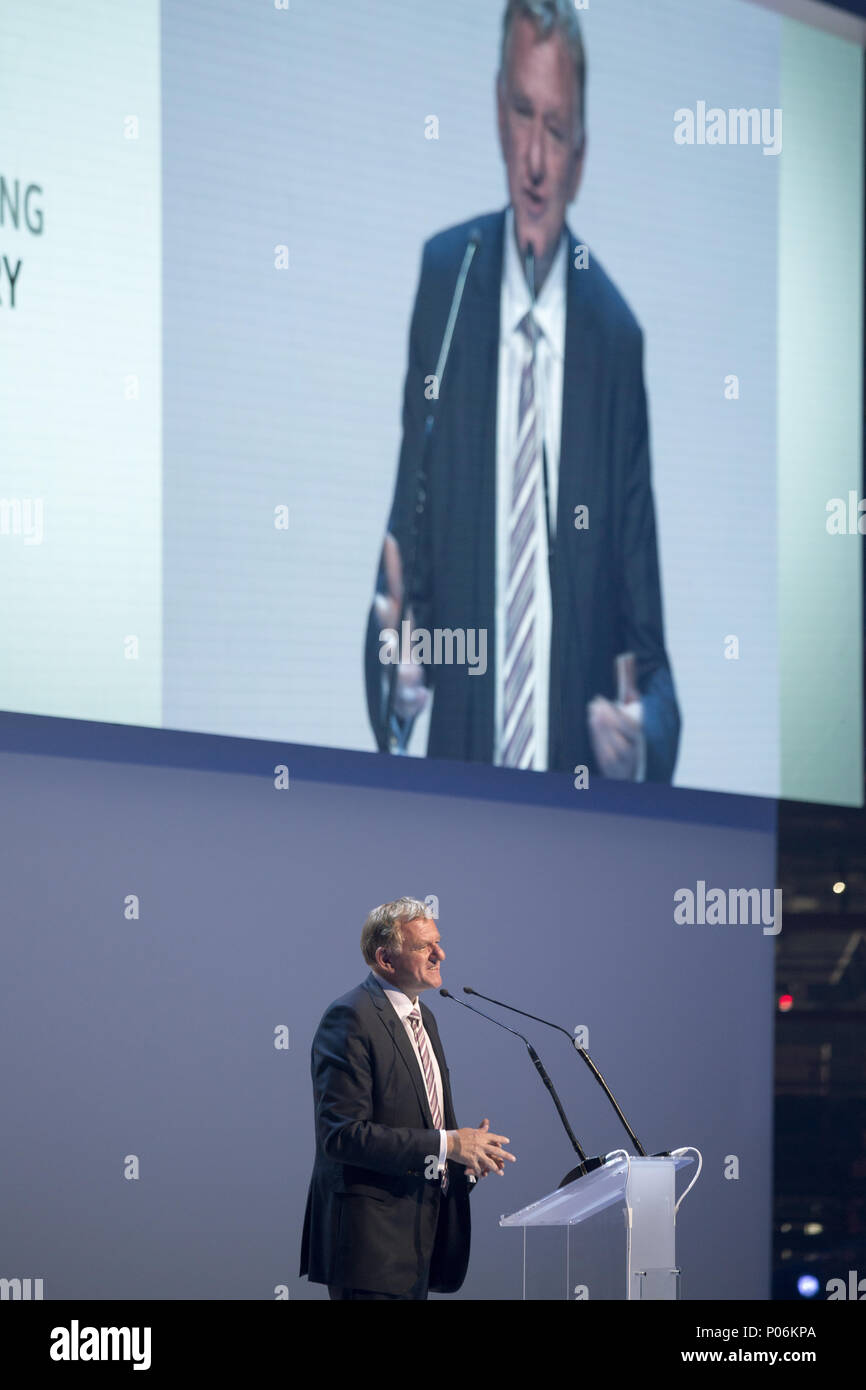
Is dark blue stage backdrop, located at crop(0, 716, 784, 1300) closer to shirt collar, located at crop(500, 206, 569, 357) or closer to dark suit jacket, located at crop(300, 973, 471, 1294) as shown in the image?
dark suit jacket, located at crop(300, 973, 471, 1294)

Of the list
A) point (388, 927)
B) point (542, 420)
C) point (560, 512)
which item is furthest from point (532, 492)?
point (388, 927)

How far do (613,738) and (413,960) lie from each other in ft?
5.71

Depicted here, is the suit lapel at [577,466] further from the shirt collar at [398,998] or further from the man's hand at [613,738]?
the shirt collar at [398,998]

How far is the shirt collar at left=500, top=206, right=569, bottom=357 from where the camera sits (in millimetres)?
5090

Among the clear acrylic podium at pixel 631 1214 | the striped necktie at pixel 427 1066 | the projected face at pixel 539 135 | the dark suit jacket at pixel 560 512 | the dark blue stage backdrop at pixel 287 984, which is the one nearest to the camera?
the clear acrylic podium at pixel 631 1214

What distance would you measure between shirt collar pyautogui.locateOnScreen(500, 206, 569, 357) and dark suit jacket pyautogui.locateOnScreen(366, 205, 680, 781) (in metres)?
0.03

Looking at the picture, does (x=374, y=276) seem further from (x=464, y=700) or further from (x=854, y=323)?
(x=854, y=323)

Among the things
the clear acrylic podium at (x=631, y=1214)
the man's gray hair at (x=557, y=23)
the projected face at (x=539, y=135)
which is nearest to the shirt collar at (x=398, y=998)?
the clear acrylic podium at (x=631, y=1214)

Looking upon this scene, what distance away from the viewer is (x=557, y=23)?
5.16m

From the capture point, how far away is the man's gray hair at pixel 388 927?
3.54m

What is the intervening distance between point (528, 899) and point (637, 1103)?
70 centimetres

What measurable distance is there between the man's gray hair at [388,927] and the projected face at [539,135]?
90.2 inches

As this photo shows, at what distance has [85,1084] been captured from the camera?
431 cm
